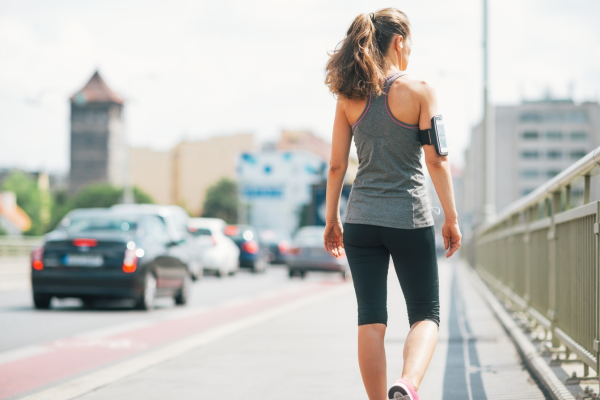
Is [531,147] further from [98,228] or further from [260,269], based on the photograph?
[98,228]

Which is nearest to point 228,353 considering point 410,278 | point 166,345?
point 166,345

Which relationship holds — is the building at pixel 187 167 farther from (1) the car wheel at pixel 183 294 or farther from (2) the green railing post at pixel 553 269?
(2) the green railing post at pixel 553 269

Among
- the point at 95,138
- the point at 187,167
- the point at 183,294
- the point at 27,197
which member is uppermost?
the point at 95,138

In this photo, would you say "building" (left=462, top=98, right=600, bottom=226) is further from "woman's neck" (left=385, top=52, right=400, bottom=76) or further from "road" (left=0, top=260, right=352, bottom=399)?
"woman's neck" (left=385, top=52, right=400, bottom=76)

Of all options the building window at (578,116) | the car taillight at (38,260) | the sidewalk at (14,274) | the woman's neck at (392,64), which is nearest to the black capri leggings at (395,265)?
the woman's neck at (392,64)

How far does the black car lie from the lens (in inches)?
456

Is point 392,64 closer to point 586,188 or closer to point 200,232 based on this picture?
point 586,188

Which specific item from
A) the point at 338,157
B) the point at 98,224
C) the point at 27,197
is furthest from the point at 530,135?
the point at 338,157

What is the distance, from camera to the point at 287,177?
70000mm

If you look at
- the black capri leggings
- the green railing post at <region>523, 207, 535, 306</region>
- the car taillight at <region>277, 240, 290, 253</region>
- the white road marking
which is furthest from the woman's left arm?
the car taillight at <region>277, 240, 290, 253</region>

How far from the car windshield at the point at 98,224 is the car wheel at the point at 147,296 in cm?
74

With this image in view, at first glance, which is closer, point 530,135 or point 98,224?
point 98,224

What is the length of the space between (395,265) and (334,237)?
414mm

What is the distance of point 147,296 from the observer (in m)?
12.0
